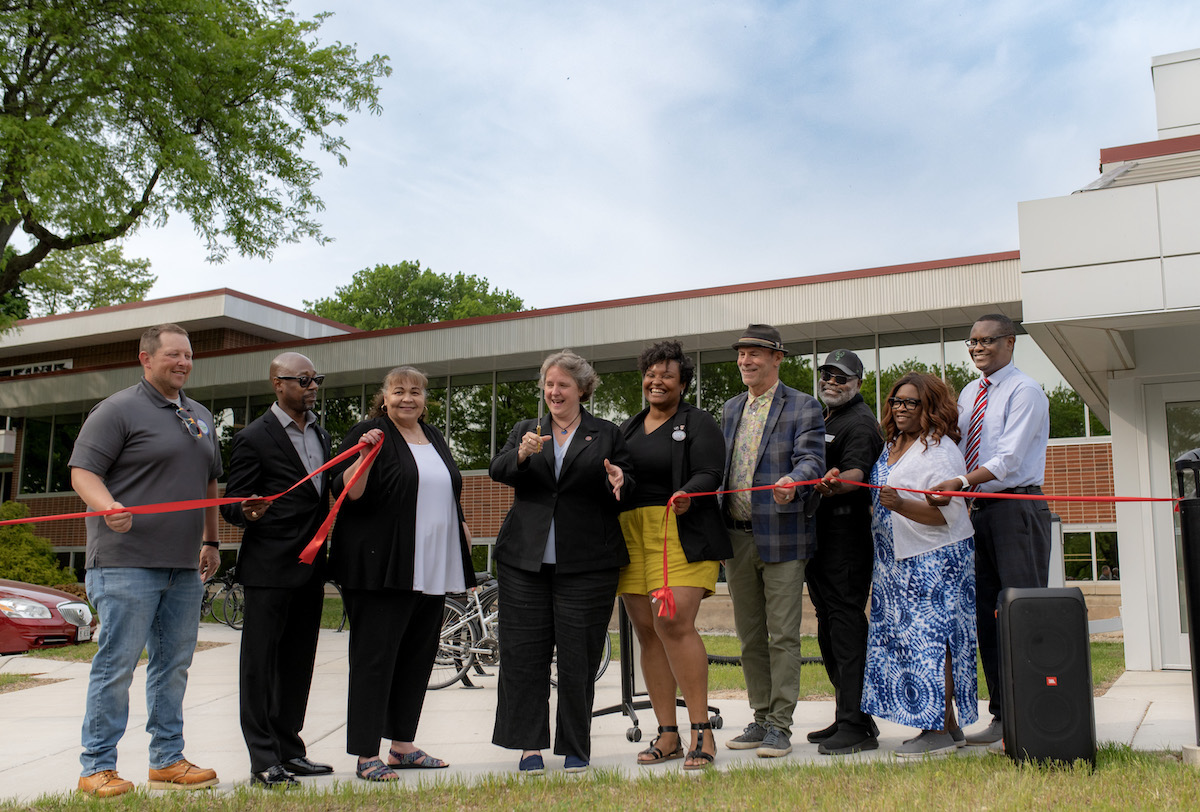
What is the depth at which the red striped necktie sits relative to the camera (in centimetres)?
494

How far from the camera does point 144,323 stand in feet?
81.6

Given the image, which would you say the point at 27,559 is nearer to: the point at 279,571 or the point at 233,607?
the point at 233,607

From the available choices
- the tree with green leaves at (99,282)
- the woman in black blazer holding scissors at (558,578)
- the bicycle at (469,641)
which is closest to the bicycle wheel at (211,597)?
the bicycle at (469,641)

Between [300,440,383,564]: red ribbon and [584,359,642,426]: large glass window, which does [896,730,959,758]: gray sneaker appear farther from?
[584,359,642,426]: large glass window

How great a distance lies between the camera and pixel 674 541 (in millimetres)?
4621

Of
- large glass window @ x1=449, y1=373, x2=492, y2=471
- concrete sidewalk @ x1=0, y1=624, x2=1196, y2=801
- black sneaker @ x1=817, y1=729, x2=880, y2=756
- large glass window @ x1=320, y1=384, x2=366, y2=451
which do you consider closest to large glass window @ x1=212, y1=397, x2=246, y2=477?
large glass window @ x1=320, y1=384, x2=366, y2=451

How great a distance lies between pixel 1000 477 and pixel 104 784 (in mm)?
4137

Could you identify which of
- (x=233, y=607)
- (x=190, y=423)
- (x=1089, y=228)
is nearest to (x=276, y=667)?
(x=190, y=423)

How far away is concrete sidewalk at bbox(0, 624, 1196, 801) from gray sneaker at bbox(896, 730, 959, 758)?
3.7 inches

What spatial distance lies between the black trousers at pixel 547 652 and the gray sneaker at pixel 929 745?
59.5 inches

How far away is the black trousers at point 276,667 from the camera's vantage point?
14.3ft

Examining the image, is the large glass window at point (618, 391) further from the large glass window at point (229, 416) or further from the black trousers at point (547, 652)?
the black trousers at point (547, 652)

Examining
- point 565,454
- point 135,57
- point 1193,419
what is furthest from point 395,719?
point 135,57

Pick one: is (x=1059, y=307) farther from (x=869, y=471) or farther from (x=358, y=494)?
(x=358, y=494)
